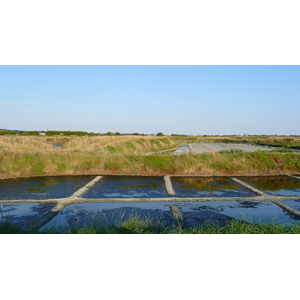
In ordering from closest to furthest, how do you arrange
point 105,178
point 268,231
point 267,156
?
point 268,231 < point 105,178 < point 267,156

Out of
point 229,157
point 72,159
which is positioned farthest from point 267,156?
point 72,159

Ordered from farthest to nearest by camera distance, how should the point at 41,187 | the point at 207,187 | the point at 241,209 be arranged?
the point at 207,187 → the point at 41,187 → the point at 241,209

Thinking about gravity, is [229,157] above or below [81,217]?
above

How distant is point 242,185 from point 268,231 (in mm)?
5209

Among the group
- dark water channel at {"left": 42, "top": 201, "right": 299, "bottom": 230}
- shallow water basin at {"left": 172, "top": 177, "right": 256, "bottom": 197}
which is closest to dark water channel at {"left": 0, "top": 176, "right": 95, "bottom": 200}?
dark water channel at {"left": 42, "top": 201, "right": 299, "bottom": 230}

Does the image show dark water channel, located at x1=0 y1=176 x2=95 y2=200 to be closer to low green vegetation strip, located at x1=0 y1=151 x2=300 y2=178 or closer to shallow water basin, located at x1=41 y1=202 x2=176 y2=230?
low green vegetation strip, located at x1=0 y1=151 x2=300 y2=178

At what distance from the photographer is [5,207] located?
6219 millimetres

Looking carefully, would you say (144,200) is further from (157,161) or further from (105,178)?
(157,161)

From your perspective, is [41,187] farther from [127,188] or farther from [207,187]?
[207,187]

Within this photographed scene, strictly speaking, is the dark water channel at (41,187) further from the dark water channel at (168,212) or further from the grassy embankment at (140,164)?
the dark water channel at (168,212)

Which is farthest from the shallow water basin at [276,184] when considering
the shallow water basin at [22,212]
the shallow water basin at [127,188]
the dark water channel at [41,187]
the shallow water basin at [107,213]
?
the shallow water basin at [22,212]

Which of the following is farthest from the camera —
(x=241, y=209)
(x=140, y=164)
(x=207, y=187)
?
(x=140, y=164)

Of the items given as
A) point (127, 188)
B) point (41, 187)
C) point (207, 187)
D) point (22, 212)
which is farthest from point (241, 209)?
point (41, 187)

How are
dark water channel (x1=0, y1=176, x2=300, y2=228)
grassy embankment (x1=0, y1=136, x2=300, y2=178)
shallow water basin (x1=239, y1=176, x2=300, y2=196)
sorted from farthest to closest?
grassy embankment (x1=0, y1=136, x2=300, y2=178)
shallow water basin (x1=239, y1=176, x2=300, y2=196)
dark water channel (x1=0, y1=176, x2=300, y2=228)
